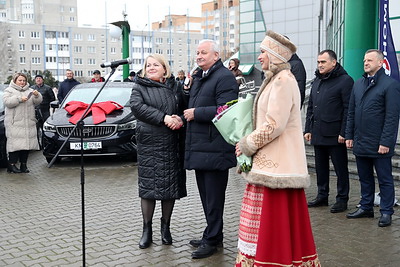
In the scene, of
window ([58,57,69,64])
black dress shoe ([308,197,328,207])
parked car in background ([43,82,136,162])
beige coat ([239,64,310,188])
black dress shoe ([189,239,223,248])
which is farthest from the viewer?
window ([58,57,69,64])

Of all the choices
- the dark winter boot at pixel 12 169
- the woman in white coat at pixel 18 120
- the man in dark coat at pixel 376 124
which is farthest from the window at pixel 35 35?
the man in dark coat at pixel 376 124

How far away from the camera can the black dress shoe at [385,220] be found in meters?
6.10

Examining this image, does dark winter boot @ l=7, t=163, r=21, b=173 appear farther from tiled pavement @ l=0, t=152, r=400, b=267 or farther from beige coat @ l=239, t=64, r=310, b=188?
beige coat @ l=239, t=64, r=310, b=188

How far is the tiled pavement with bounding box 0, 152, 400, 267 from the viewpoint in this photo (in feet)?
16.8

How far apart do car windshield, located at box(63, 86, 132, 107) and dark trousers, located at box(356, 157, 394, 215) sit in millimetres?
6032

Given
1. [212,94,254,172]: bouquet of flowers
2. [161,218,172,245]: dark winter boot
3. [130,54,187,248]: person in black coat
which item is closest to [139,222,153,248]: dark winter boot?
[130,54,187,248]: person in black coat

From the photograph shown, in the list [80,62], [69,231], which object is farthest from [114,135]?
[80,62]

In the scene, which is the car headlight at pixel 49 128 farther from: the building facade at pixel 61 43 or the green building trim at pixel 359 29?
the building facade at pixel 61 43

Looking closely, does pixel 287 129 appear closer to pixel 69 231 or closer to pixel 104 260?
pixel 104 260

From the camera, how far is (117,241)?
18.8 ft

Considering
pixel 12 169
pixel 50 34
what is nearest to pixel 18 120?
pixel 12 169

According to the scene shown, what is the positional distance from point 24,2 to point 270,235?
13020 cm

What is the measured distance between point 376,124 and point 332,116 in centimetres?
82

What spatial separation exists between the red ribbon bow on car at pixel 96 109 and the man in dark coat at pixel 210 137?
559 centimetres
